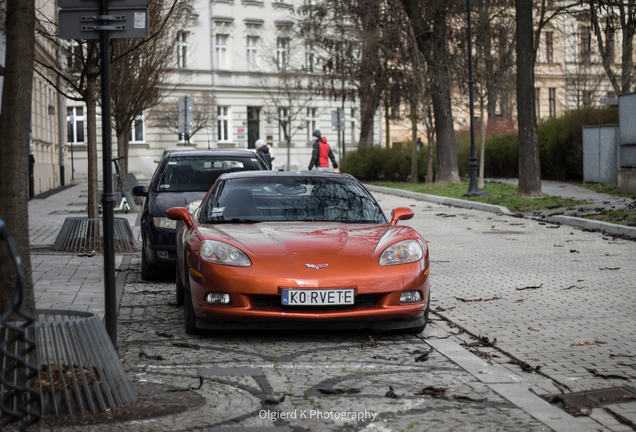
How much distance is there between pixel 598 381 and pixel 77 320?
3.17 m

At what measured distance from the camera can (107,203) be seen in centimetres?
571

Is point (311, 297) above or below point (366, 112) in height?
below

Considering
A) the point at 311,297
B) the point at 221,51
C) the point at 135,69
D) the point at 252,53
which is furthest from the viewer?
the point at 252,53

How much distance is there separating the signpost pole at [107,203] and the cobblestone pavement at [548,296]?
2714 millimetres

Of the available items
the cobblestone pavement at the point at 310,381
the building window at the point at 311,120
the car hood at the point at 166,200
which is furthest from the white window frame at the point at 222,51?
the cobblestone pavement at the point at 310,381

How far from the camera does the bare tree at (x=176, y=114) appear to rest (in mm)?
54375

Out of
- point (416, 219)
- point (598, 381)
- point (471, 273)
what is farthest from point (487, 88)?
point (598, 381)

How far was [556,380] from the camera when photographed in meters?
5.62

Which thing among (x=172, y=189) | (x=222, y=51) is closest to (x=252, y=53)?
(x=222, y=51)

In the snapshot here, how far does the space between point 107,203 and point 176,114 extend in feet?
162

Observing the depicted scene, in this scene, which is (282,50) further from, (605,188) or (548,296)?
(548,296)

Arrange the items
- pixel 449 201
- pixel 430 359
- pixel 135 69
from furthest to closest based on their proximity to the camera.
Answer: pixel 449 201
pixel 135 69
pixel 430 359

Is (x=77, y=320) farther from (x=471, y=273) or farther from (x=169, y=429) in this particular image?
(x=471, y=273)

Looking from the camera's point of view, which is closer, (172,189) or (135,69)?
(172,189)
